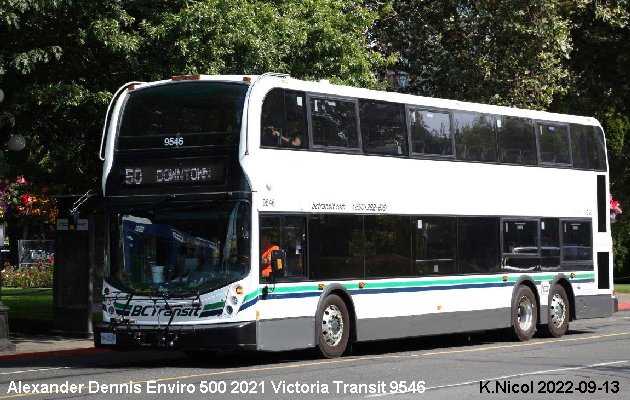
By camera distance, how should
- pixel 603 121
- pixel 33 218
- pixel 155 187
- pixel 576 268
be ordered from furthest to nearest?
pixel 603 121, pixel 33 218, pixel 576 268, pixel 155 187

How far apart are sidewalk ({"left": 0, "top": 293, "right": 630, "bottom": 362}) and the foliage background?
3095 millimetres

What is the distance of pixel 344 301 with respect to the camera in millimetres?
19609

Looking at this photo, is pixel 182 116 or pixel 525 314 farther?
pixel 525 314

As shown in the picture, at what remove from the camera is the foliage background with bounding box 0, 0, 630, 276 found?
22234 mm

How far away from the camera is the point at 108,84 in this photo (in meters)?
24.0

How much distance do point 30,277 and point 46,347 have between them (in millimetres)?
27433

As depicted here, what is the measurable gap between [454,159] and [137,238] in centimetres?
637

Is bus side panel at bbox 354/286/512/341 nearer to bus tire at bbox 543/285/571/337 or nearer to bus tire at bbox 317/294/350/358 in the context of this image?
bus tire at bbox 317/294/350/358

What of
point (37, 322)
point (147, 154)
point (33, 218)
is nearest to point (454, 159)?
point (147, 154)

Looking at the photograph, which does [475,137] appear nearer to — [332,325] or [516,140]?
[516,140]

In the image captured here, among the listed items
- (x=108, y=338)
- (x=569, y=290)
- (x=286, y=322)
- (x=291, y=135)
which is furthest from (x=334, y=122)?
(x=569, y=290)

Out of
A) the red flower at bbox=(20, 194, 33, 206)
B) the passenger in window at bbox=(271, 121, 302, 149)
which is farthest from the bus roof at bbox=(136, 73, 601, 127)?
the red flower at bbox=(20, 194, 33, 206)

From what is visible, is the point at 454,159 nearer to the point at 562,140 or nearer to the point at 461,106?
the point at 461,106

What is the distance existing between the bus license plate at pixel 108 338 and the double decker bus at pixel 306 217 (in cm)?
1
